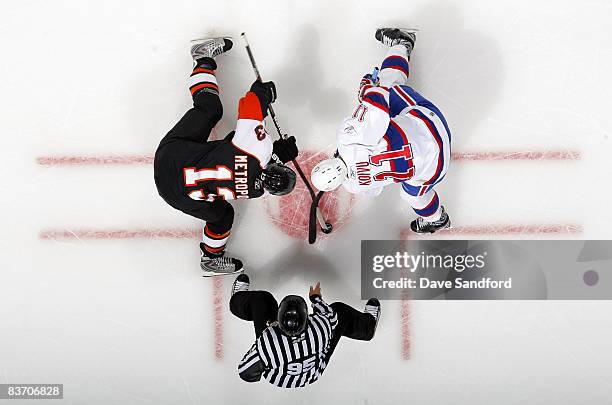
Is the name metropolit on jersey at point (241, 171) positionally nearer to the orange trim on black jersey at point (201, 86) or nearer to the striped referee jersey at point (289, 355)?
the orange trim on black jersey at point (201, 86)

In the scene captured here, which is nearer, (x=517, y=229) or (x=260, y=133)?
(x=260, y=133)

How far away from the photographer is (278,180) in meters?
2.79

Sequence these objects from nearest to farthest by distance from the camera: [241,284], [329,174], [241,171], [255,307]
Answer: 1. [329,174]
2. [241,171]
3. [255,307]
4. [241,284]

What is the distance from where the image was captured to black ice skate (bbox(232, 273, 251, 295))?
3535mm

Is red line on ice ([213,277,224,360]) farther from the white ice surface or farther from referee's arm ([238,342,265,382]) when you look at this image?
referee's arm ([238,342,265,382])

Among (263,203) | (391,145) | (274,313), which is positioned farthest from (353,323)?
(391,145)

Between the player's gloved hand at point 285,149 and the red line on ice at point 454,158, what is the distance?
1.02 m

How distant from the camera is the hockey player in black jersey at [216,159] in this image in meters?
2.96

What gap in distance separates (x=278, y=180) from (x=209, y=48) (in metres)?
1.23

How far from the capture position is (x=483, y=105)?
3.61 m

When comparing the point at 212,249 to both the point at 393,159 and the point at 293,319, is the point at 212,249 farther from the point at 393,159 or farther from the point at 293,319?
the point at 393,159

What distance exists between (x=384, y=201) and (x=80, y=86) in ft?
7.46

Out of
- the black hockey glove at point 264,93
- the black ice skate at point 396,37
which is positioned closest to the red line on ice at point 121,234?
the black hockey glove at point 264,93

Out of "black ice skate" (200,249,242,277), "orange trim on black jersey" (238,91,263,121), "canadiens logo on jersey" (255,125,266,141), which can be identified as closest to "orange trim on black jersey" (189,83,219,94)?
"orange trim on black jersey" (238,91,263,121)
